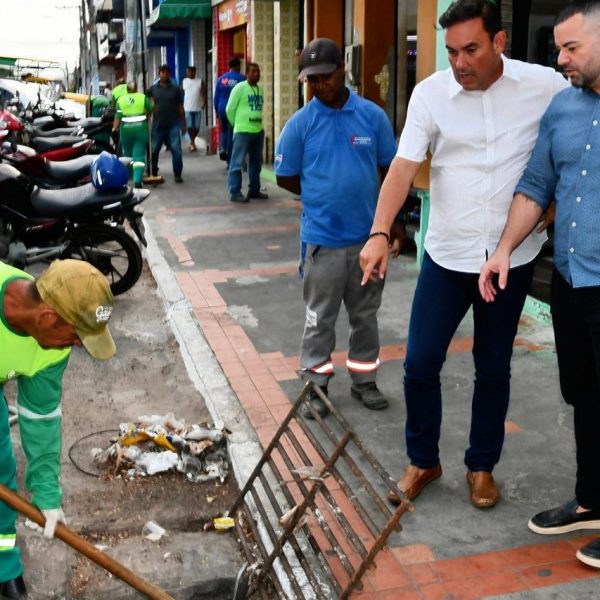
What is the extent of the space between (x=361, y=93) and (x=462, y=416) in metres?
5.67

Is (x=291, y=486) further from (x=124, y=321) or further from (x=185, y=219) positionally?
(x=185, y=219)

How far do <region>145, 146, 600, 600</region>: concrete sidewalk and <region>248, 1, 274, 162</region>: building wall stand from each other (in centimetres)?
579

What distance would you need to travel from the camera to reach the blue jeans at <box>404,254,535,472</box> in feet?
11.6

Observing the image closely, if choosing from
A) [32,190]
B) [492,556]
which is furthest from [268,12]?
[492,556]

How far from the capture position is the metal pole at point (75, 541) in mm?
2775

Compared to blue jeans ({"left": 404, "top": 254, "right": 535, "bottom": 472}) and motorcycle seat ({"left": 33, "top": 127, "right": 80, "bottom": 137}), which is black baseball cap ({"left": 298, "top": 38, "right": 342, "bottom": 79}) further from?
motorcycle seat ({"left": 33, "top": 127, "right": 80, "bottom": 137})

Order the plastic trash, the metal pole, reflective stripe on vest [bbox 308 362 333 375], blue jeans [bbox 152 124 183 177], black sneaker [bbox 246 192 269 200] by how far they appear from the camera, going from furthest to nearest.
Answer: blue jeans [bbox 152 124 183 177] < black sneaker [bbox 246 192 269 200] < reflective stripe on vest [bbox 308 362 333 375] < the plastic trash < the metal pole

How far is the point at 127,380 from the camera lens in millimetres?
5621

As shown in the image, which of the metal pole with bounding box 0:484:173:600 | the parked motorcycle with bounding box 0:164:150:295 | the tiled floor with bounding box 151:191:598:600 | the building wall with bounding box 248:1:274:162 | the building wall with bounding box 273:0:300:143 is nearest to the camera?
the metal pole with bounding box 0:484:173:600

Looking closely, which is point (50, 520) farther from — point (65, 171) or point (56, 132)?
point (56, 132)

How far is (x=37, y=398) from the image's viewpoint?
2.86 metres

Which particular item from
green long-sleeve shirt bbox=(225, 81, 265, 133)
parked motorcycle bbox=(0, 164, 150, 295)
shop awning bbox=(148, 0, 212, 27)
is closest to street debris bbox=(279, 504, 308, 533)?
parked motorcycle bbox=(0, 164, 150, 295)

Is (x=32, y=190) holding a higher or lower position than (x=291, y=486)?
higher

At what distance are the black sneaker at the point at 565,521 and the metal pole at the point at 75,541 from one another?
5.28ft
